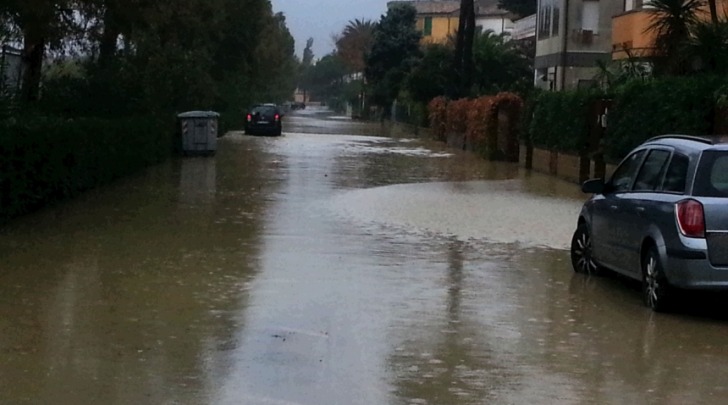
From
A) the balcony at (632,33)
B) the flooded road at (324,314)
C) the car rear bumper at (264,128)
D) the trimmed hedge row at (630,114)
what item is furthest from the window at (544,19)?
the flooded road at (324,314)

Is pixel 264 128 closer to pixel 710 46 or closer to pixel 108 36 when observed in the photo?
pixel 108 36

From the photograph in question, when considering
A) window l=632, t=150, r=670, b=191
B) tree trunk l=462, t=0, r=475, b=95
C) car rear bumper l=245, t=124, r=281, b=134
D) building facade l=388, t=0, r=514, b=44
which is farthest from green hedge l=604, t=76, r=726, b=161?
building facade l=388, t=0, r=514, b=44

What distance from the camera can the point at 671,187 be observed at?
1123cm

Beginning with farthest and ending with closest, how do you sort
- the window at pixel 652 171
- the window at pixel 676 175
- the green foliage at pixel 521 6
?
the green foliage at pixel 521 6 → the window at pixel 652 171 → the window at pixel 676 175

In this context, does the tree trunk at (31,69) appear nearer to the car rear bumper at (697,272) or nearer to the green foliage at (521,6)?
the car rear bumper at (697,272)

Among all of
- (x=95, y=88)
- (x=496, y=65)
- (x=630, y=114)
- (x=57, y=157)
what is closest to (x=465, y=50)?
(x=496, y=65)

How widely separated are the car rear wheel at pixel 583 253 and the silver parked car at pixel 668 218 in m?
0.52

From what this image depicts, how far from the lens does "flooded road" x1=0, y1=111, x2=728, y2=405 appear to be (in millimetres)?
8141

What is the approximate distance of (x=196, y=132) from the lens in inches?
1411

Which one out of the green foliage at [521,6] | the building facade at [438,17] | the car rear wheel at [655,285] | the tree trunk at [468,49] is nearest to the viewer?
the car rear wheel at [655,285]

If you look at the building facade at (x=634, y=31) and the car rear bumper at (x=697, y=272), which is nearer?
the car rear bumper at (x=697, y=272)

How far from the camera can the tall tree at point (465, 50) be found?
5378 centimetres

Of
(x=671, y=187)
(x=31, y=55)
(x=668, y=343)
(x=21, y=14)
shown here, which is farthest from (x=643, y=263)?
(x=31, y=55)

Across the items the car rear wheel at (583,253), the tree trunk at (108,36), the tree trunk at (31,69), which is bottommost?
the car rear wheel at (583,253)
